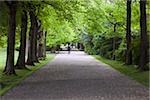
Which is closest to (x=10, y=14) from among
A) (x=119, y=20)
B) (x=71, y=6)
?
(x=71, y=6)

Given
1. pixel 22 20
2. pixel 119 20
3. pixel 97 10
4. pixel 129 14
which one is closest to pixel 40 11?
pixel 22 20

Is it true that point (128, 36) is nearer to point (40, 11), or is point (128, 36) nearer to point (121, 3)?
point (121, 3)

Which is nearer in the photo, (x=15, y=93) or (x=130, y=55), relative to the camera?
(x=15, y=93)

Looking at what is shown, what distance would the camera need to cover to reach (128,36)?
3684 centimetres

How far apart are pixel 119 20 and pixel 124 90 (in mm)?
26531

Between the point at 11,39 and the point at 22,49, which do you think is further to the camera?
the point at 22,49

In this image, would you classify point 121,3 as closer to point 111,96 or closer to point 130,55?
point 130,55

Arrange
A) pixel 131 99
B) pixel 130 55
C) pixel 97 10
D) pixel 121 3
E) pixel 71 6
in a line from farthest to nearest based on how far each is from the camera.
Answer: pixel 121 3
pixel 130 55
pixel 97 10
pixel 71 6
pixel 131 99

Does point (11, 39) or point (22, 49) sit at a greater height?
point (11, 39)

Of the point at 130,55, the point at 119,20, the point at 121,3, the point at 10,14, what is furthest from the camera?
the point at 119,20

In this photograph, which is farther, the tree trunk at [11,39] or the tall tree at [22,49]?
the tall tree at [22,49]

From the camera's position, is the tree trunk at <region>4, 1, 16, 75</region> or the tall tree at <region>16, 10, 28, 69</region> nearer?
the tree trunk at <region>4, 1, 16, 75</region>

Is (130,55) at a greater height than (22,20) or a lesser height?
lesser

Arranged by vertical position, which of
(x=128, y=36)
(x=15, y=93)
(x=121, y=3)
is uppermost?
(x=121, y=3)
